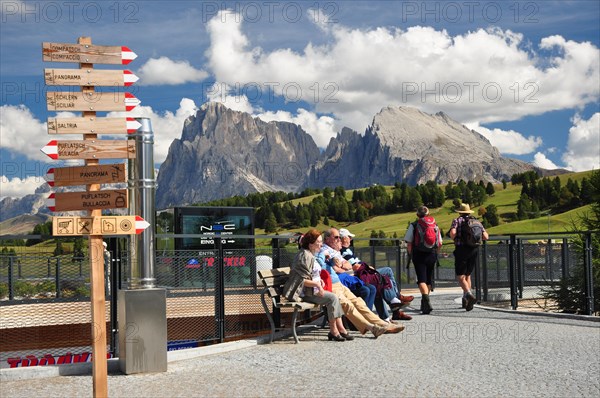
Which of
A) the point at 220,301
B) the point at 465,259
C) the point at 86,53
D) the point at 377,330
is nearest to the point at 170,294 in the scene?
the point at 220,301

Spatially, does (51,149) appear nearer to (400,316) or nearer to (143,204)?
(143,204)

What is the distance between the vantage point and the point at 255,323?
39.3 feet

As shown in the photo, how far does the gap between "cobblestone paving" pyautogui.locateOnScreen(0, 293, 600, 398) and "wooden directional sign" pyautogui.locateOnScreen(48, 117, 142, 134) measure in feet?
7.91

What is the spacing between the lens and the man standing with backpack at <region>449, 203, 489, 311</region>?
14703mm

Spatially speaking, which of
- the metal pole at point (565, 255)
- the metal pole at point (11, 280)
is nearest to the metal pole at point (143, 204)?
the metal pole at point (11, 280)

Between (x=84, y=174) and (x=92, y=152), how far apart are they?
0.22 metres

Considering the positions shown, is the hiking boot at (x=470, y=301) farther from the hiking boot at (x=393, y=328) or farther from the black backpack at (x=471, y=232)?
the hiking boot at (x=393, y=328)

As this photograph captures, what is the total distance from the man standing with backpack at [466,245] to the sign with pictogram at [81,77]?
8860 mm

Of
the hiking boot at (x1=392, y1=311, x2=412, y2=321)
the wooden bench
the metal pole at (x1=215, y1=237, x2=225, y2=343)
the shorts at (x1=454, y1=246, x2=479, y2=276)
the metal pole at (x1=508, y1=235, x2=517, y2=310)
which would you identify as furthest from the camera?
the metal pole at (x1=508, y1=235, x2=517, y2=310)

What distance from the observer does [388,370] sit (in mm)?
8500

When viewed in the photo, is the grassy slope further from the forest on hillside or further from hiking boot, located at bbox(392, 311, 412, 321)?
hiking boot, located at bbox(392, 311, 412, 321)

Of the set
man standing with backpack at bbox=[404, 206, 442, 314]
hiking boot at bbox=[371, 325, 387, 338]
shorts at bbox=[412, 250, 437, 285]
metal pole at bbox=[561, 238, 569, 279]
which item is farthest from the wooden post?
metal pole at bbox=[561, 238, 569, 279]

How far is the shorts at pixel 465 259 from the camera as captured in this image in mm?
14797

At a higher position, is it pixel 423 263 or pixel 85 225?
pixel 85 225
